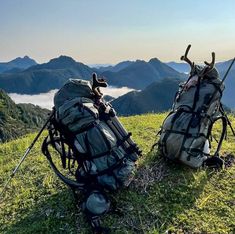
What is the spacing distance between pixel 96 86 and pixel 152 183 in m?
2.36

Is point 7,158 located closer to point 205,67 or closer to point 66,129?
point 66,129

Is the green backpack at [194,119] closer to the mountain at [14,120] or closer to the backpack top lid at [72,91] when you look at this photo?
the backpack top lid at [72,91]

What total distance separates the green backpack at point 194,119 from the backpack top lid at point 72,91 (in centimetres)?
211

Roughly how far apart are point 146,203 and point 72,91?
2.62m

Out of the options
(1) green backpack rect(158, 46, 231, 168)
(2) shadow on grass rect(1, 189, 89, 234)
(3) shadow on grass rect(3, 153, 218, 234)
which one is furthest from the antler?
(2) shadow on grass rect(1, 189, 89, 234)

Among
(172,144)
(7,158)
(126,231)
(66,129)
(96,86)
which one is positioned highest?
(96,86)

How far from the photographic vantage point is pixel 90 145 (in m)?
7.38

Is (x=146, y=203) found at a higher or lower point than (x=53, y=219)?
higher

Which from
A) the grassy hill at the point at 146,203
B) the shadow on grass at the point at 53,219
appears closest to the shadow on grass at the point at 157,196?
the grassy hill at the point at 146,203

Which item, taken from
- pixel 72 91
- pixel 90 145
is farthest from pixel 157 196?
pixel 72 91

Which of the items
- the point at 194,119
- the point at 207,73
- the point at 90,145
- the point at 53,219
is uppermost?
the point at 207,73

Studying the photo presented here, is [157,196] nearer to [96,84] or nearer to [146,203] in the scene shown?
[146,203]

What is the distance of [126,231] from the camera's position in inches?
278

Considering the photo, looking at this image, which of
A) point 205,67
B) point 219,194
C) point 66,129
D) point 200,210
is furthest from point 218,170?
point 66,129
